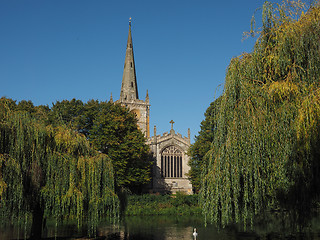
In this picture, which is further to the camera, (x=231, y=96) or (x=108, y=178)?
(x=108, y=178)

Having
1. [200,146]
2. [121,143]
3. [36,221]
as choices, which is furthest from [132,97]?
[36,221]

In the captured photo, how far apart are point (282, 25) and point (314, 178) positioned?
465cm

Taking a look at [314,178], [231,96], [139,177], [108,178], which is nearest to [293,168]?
[314,178]

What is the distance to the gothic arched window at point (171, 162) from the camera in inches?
1938

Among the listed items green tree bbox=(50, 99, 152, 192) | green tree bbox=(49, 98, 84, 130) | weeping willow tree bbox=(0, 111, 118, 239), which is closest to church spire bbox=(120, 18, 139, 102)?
green tree bbox=(50, 99, 152, 192)

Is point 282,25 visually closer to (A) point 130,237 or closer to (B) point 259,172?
(B) point 259,172

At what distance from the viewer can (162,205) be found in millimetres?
36656

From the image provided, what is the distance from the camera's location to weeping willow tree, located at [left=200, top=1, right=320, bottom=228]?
27.8 ft

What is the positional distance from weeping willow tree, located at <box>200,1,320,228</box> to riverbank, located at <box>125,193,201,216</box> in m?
26.7

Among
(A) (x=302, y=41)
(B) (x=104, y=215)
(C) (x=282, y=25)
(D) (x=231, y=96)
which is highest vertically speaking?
(C) (x=282, y=25)

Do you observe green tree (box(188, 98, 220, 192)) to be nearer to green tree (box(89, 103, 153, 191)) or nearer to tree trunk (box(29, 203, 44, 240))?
green tree (box(89, 103, 153, 191))

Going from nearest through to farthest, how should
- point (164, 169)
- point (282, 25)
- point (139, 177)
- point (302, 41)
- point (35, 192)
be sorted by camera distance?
1. point (302, 41)
2. point (282, 25)
3. point (35, 192)
4. point (139, 177)
5. point (164, 169)

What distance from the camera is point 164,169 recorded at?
162 feet

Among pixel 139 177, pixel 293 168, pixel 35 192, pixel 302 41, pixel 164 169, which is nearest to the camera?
pixel 293 168
